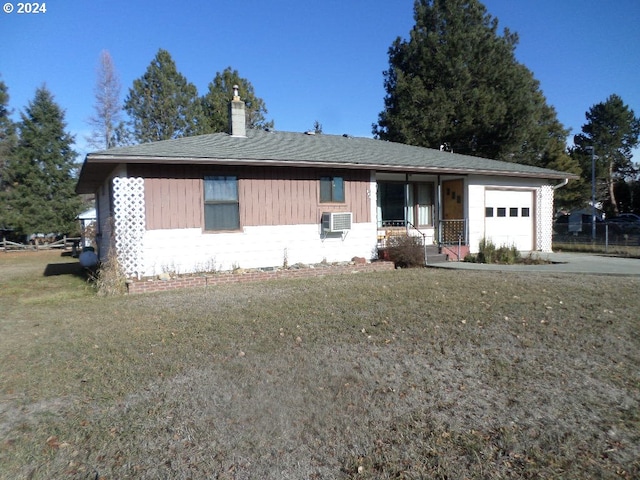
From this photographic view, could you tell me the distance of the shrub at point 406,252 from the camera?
11672 mm

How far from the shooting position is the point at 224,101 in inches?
1192

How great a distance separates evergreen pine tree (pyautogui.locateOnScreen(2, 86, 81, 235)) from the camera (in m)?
30.2

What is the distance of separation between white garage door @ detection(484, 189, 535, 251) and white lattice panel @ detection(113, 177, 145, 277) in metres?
11.1

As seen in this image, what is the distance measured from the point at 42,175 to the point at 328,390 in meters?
34.9

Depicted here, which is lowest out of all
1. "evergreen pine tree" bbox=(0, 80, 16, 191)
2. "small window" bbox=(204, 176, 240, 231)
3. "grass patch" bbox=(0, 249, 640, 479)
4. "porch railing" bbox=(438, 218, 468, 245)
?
"grass patch" bbox=(0, 249, 640, 479)

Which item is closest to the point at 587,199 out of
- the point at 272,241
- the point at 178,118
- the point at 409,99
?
the point at 409,99

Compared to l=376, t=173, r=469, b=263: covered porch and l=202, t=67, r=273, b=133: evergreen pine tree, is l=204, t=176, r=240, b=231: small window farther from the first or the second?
l=202, t=67, r=273, b=133: evergreen pine tree

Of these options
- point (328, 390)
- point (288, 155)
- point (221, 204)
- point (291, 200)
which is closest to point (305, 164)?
point (288, 155)

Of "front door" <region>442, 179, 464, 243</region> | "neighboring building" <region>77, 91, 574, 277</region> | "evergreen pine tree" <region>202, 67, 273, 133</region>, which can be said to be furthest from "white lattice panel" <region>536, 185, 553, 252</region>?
"evergreen pine tree" <region>202, 67, 273, 133</region>

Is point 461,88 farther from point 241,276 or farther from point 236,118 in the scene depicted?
point 241,276

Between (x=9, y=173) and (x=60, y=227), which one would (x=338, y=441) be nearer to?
(x=60, y=227)

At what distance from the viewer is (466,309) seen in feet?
20.6

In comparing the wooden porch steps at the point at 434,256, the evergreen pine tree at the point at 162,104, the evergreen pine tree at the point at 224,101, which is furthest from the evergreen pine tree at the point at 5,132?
the wooden porch steps at the point at 434,256

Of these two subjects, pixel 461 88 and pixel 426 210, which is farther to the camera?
pixel 461 88
